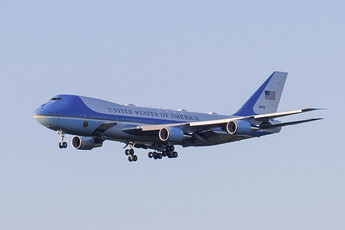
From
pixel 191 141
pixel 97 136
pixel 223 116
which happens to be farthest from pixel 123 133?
pixel 223 116

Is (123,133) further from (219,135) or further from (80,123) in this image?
(219,135)

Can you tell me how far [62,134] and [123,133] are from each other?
17.8 feet

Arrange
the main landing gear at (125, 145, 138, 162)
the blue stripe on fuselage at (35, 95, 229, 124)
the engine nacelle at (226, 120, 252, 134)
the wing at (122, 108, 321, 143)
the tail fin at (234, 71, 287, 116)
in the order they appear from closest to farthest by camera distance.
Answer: the blue stripe on fuselage at (35, 95, 229, 124)
the engine nacelle at (226, 120, 252, 134)
the wing at (122, 108, 321, 143)
the main landing gear at (125, 145, 138, 162)
the tail fin at (234, 71, 287, 116)

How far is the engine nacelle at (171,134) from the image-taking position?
75.6m

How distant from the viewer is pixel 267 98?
297 feet

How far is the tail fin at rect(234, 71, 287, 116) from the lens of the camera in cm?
8938

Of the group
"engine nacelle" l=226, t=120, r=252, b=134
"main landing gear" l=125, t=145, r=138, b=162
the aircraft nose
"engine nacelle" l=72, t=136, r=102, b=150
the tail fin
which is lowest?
"main landing gear" l=125, t=145, r=138, b=162

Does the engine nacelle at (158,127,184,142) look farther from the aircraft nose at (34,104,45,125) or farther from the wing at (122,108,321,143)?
the aircraft nose at (34,104,45,125)

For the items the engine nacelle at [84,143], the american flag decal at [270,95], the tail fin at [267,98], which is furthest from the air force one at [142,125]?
the american flag decal at [270,95]

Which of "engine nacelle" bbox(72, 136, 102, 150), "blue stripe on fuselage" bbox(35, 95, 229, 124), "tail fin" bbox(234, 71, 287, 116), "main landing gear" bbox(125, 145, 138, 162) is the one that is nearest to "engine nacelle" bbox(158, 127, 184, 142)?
"blue stripe on fuselage" bbox(35, 95, 229, 124)

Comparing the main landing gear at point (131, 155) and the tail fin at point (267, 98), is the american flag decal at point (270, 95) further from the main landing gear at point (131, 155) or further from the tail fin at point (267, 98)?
the main landing gear at point (131, 155)

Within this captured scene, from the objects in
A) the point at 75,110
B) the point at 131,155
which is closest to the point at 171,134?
the point at 131,155

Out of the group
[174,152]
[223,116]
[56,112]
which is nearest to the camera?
[56,112]

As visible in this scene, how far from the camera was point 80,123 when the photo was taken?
7388 centimetres
